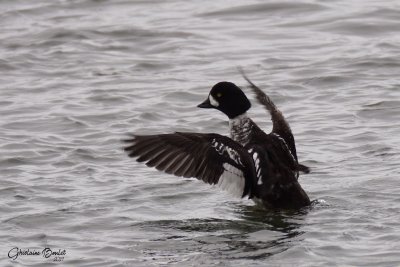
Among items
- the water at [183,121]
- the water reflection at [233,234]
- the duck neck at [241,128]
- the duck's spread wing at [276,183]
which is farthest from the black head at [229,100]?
the water reflection at [233,234]

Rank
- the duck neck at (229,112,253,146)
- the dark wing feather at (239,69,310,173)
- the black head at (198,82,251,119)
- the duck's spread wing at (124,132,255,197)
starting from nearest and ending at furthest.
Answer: the duck's spread wing at (124,132,255,197) < the dark wing feather at (239,69,310,173) < the duck neck at (229,112,253,146) < the black head at (198,82,251,119)

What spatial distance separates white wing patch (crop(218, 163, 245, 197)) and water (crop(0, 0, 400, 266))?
0.25 metres

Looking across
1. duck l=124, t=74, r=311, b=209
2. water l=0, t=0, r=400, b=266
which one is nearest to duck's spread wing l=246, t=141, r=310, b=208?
duck l=124, t=74, r=311, b=209

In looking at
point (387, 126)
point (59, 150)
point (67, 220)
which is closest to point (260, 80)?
point (387, 126)

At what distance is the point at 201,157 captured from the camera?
8945mm

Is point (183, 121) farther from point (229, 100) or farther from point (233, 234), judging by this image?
point (233, 234)

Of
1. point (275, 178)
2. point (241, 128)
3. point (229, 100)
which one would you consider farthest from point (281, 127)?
point (275, 178)

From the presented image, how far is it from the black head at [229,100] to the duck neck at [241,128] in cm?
5

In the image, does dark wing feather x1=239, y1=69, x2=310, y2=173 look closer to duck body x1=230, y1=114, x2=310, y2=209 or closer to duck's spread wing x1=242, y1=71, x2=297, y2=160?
duck's spread wing x1=242, y1=71, x2=297, y2=160

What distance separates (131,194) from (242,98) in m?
Result: 1.26

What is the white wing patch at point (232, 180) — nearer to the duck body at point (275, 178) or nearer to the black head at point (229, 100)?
the duck body at point (275, 178)

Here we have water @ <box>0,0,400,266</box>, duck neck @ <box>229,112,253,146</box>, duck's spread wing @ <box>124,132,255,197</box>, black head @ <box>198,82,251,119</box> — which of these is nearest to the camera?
water @ <box>0,0,400,266</box>

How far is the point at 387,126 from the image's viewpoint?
1164 cm

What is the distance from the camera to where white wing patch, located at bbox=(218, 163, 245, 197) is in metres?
8.91
